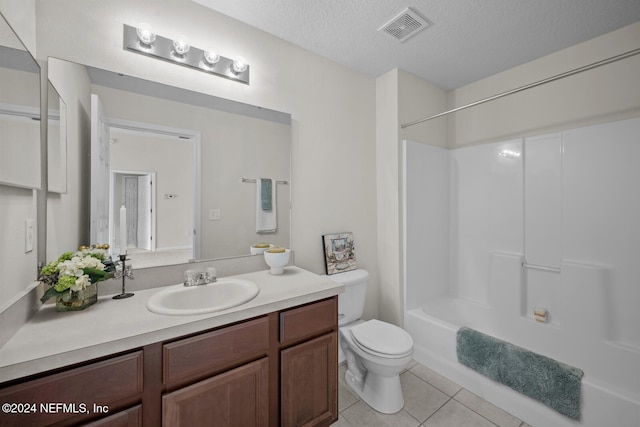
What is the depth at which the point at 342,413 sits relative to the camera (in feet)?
5.57

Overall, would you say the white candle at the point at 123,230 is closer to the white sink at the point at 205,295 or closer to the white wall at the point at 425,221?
the white sink at the point at 205,295

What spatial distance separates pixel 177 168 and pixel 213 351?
1027mm

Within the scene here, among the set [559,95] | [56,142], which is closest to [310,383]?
[56,142]

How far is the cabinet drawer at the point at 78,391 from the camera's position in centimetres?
75

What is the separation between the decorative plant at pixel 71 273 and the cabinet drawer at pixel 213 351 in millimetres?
433

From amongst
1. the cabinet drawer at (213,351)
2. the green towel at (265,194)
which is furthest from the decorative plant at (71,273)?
the green towel at (265,194)

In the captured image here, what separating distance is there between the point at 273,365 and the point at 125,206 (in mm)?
1113

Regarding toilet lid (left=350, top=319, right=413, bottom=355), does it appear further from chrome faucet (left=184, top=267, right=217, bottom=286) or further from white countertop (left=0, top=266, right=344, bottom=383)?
chrome faucet (left=184, top=267, right=217, bottom=286)

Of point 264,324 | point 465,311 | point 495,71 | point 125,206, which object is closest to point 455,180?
point 495,71

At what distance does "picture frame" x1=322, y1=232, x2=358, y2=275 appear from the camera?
2.11 metres

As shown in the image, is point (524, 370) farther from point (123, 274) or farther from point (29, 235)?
point (29, 235)

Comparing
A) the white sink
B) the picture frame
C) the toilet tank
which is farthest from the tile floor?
the white sink

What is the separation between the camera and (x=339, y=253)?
2176 millimetres

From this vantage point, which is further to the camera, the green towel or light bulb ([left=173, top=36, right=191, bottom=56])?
the green towel
